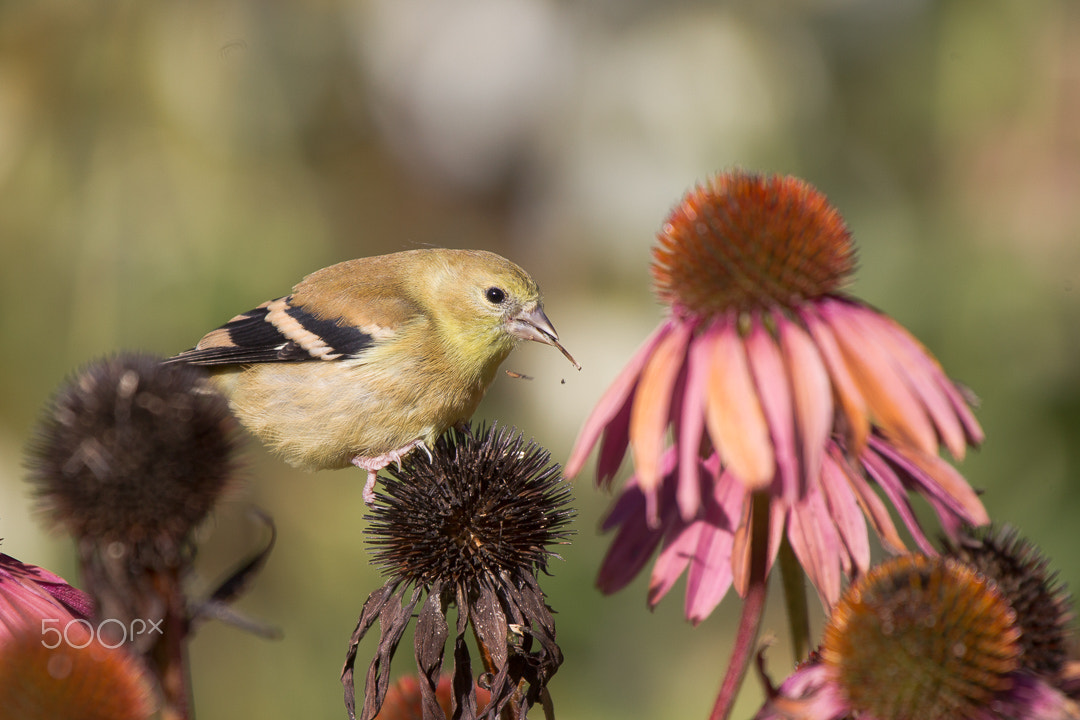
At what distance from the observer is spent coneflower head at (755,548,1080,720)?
127 cm

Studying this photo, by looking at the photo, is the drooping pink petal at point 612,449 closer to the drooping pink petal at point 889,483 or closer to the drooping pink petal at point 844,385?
the drooping pink petal at point 844,385

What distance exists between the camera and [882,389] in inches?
53.3

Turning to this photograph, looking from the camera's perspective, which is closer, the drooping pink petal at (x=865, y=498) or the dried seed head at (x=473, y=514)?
the drooping pink petal at (x=865, y=498)

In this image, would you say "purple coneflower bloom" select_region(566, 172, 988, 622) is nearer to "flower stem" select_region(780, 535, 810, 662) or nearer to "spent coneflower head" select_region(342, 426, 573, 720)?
"flower stem" select_region(780, 535, 810, 662)

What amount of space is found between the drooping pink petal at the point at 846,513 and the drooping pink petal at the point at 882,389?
0.31 meters

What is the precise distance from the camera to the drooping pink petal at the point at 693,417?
1243 millimetres

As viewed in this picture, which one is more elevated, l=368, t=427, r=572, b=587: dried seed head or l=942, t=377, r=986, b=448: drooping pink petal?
l=942, t=377, r=986, b=448: drooping pink petal

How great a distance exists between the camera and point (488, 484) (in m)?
1.94

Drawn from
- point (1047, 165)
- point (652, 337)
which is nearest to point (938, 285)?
point (1047, 165)

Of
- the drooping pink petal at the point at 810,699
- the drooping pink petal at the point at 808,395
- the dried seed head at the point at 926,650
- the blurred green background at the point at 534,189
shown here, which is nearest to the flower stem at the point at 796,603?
the drooping pink petal at the point at 810,699

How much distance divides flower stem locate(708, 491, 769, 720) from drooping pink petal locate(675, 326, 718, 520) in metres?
0.16

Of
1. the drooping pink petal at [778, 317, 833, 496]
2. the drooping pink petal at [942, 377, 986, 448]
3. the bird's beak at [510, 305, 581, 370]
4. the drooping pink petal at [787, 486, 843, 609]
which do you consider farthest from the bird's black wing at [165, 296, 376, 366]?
the drooping pink petal at [942, 377, 986, 448]

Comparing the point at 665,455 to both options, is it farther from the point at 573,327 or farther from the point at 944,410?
the point at 573,327

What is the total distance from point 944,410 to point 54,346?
4.81m
